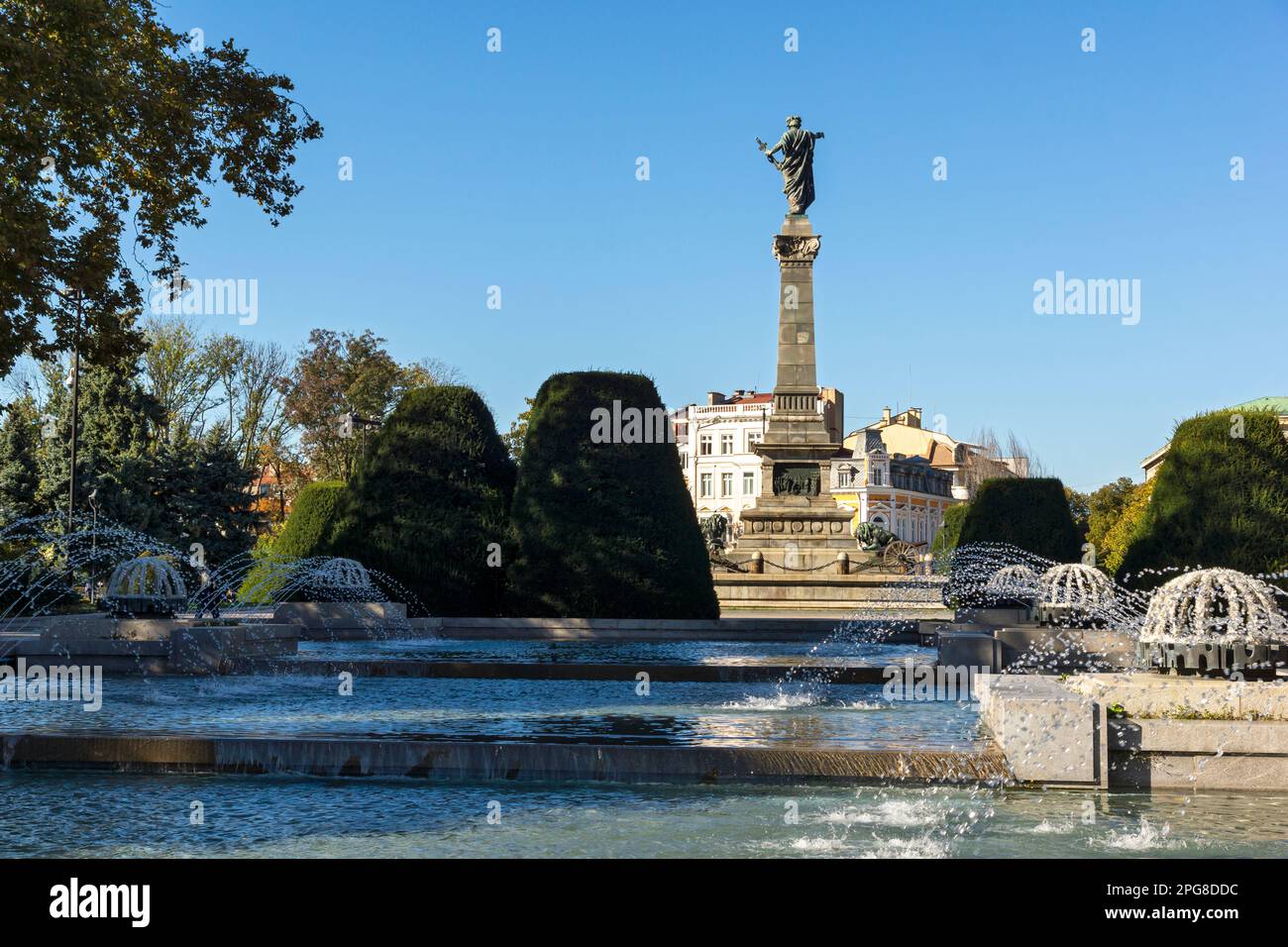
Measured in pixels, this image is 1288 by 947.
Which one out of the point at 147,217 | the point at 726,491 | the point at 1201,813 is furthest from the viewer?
the point at 726,491

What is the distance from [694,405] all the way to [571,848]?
10826 cm

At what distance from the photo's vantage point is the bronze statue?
4562 centimetres

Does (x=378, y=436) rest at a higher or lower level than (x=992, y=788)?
higher

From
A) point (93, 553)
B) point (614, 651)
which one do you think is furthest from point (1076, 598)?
point (93, 553)

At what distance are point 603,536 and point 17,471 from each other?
24729 mm

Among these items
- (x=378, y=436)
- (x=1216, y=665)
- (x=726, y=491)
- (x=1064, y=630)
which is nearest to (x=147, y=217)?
(x=378, y=436)

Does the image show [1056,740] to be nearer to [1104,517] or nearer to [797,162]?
[797,162]

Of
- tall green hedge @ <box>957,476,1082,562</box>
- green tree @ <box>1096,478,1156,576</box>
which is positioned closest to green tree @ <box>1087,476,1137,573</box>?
green tree @ <box>1096,478,1156,576</box>

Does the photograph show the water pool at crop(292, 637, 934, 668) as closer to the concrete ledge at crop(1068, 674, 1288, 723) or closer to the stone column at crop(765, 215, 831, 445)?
the concrete ledge at crop(1068, 674, 1288, 723)

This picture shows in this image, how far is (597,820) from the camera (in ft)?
26.5

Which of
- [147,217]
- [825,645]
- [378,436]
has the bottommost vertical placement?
[825,645]

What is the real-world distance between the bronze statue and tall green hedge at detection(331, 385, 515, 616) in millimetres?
22933

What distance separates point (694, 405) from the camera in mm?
115125

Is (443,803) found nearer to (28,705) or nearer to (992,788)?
(992,788)
